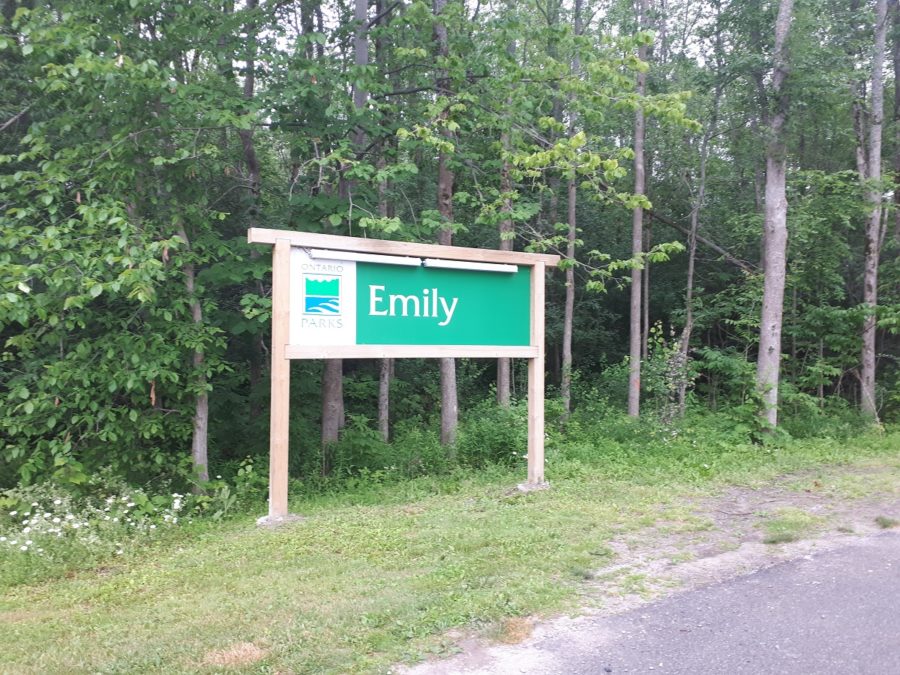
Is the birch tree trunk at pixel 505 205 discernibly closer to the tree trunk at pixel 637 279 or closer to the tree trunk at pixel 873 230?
the tree trunk at pixel 637 279

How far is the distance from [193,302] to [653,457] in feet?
19.3

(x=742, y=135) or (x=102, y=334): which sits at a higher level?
(x=742, y=135)

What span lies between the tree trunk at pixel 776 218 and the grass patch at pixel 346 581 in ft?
12.6

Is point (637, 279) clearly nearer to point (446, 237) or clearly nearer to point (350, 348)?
point (446, 237)

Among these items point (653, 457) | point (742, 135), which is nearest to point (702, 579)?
point (653, 457)

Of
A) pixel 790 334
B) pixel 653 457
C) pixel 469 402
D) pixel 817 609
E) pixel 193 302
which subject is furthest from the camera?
pixel 469 402

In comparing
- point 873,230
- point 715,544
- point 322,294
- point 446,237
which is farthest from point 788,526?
point 873,230

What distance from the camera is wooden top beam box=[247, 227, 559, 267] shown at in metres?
6.16

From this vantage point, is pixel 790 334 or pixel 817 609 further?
pixel 790 334

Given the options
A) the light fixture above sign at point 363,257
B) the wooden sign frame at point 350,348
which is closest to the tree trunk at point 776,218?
the wooden sign frame at point 350,348

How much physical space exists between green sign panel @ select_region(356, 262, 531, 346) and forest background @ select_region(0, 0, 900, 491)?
4.27 feet

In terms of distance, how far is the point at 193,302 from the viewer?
8.10 m

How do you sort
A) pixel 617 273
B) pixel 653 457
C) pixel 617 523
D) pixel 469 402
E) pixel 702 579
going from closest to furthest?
1. pixel 702 579
2. pixel 617 523
3. pixel 653 457
4. pixel 469 402
5. pixel 617 273

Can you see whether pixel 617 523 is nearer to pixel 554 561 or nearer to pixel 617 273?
pixel 554 561
